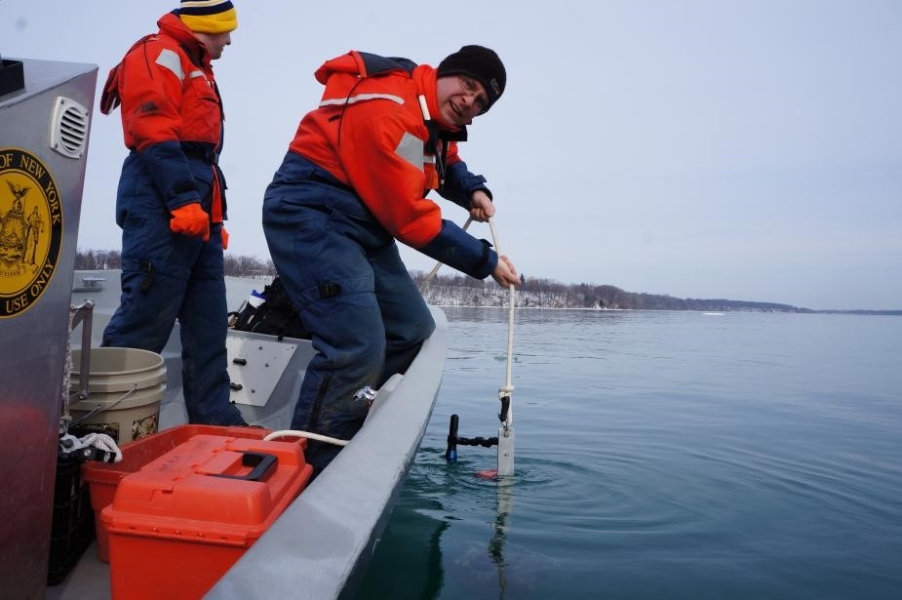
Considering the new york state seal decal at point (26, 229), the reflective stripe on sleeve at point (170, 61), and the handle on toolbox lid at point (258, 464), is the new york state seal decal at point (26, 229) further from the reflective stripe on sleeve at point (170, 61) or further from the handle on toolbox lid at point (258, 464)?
the reflective stripe on sleeve at point (170, 61)

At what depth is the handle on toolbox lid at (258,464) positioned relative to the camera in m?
1.59

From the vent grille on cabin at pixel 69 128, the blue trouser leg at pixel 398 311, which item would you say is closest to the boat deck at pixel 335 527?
the blue trouser leg at pixel 398 311

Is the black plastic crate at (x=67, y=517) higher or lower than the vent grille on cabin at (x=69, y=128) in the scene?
lower

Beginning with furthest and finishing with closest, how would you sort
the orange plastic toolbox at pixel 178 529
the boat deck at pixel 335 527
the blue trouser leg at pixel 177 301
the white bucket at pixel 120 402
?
the blue trouser leg at pixel 177 301
the white bucket at pixel 120 402
the orange plastic toolbox at pixel 178 529
the boat deck at pixel 335 527

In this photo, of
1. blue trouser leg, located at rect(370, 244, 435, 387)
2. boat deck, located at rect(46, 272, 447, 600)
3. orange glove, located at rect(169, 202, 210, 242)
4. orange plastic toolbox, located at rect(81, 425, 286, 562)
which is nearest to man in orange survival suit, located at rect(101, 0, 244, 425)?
orange glove, located at rect(169, 202, 210, 242)

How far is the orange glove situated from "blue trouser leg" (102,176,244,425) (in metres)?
0.18

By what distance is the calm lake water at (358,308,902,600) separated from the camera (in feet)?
8.00

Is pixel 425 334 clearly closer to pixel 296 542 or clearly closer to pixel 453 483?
pixel 453 483

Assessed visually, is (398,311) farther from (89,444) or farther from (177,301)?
(89,444)

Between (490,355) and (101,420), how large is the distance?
10.2 metres

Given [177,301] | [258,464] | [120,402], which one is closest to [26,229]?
[258,464]

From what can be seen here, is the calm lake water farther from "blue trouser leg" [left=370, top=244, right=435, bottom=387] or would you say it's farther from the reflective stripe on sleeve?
the reflective stripe on sleeve

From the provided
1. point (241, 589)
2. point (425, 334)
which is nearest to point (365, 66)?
point (425, 334)

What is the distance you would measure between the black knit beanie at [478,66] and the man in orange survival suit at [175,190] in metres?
1.17
